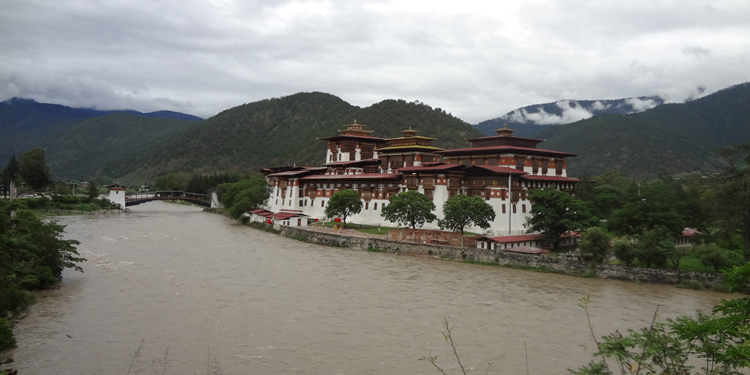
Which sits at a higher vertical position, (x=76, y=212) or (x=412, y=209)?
(x=412, y=209)

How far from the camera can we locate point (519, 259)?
121ft

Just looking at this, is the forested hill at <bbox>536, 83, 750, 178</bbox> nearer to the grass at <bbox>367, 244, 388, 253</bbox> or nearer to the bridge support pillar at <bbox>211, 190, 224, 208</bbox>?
the bridge support pillar at <bbox>211, 190, 224, 208</bbox>

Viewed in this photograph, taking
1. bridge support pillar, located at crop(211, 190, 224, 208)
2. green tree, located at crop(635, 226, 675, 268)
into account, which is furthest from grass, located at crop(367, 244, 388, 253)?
bridge support pillar, located at crop(211, 190, 224, 208)

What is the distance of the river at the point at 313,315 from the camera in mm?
17734

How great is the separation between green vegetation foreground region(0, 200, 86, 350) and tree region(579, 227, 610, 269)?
2963 cm

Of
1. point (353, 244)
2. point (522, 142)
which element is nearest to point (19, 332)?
point (353, 244)

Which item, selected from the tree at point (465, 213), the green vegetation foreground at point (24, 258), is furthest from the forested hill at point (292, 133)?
the green vegetation foreground at point (24, 258)

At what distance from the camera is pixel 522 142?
5659cm

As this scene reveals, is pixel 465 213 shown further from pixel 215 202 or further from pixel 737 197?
pixel 215 202

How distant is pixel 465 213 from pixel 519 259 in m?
7.35

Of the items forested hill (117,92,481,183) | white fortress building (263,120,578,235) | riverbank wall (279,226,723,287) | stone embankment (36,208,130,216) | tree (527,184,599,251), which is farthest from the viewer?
forested hill (117,92,481,183)

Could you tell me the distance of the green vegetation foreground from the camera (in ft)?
70.9

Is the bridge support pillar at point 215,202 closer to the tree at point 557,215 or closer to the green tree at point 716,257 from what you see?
the tree at point 557,215

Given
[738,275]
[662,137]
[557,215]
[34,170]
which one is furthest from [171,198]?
[662,137]
